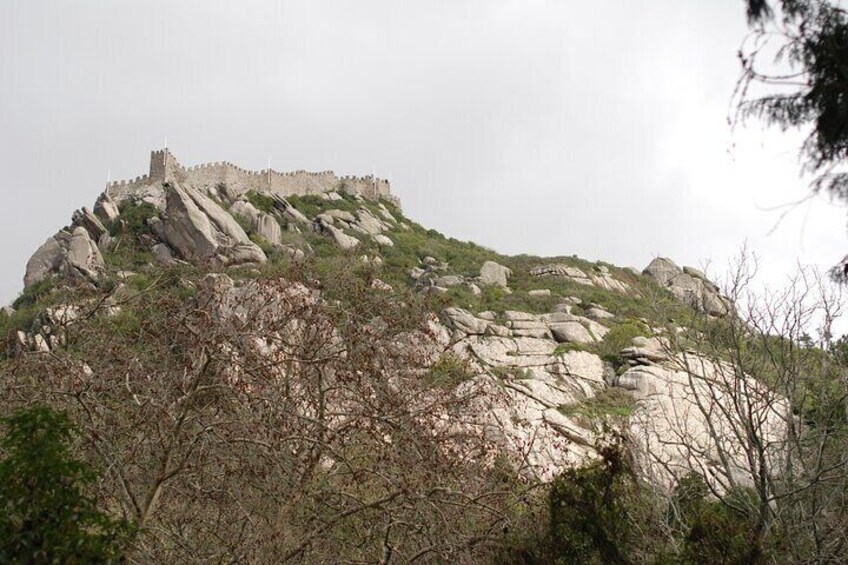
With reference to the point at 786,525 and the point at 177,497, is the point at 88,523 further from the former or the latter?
the point at 786,525

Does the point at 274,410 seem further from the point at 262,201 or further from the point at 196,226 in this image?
the point at 262,201

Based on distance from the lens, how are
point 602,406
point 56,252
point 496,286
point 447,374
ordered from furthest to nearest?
1. point 496,286
2. point 56,252
3. point 602,406
4. point 447,374

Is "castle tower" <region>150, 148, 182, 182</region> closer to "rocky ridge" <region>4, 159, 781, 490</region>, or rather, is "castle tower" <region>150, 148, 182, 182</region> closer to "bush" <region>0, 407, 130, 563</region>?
"rocky ridge" <region>4, 159, 781, 490</region>

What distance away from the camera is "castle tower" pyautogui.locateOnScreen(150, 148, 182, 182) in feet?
153

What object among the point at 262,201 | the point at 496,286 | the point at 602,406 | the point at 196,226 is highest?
the point at 262,201

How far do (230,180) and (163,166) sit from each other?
3.69m

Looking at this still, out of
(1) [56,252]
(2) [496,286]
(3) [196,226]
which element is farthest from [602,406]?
(1) [56,252]

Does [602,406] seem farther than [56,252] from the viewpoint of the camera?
No

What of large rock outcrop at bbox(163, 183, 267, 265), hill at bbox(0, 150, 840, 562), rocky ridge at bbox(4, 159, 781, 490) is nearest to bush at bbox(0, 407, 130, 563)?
hill at bbox(0, 150, 840, 562)

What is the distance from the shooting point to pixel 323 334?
909 cm

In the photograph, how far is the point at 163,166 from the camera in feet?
154

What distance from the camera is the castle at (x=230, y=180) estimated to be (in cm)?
4641

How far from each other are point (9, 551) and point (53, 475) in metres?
0.42

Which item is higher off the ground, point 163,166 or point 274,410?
point 163,166
